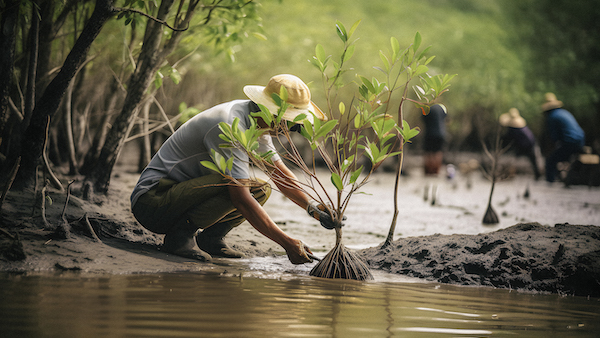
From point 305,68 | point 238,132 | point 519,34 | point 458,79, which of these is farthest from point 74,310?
point 519,34

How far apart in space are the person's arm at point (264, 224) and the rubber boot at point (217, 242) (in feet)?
2.30

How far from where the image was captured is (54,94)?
3943 millimetres

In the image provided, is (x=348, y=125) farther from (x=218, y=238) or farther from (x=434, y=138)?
(x=434, y=138)

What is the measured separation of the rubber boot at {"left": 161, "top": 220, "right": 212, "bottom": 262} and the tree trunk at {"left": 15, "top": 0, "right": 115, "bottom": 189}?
141 cm

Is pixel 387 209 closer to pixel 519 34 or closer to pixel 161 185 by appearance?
pixel 161 185

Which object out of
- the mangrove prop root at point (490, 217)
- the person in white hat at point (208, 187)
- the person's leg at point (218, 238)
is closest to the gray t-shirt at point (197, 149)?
the person in white hat at point (208, 187)

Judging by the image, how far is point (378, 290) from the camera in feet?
9.89

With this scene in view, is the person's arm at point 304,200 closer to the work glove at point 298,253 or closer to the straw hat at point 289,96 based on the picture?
the work glove at point 298,253

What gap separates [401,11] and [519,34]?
8.91 metres

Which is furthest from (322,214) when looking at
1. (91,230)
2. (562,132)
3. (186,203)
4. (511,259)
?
(562,132)

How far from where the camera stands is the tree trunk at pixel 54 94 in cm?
376

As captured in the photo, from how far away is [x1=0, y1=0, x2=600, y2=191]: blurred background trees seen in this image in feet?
17.3

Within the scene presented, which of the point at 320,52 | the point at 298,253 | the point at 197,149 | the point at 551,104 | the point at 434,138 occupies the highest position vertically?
the point at 551,104

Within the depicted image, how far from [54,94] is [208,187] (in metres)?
1.53
